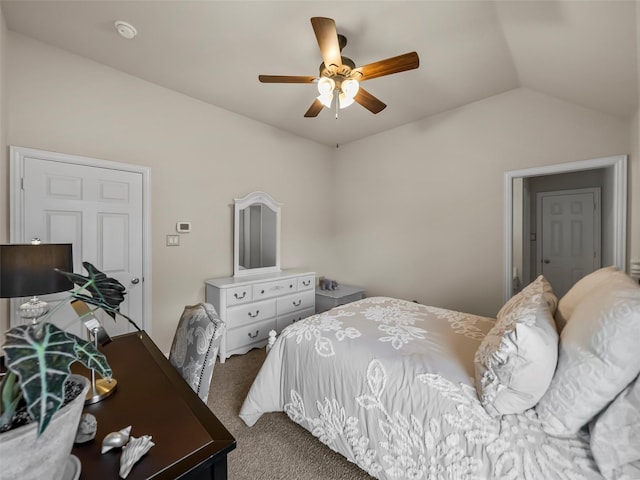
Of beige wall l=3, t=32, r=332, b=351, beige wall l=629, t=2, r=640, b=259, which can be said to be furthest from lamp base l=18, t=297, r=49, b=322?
beige wall l=629, t=2, r=640, b=259

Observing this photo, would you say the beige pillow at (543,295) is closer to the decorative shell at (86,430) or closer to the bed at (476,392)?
the bed at (476,392)

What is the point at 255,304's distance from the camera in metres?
2.98

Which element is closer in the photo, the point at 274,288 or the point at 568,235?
the point at 274,288

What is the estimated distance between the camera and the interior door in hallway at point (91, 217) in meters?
2.06

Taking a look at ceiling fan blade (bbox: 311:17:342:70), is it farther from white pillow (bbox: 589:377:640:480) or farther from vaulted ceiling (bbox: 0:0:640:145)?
white pillow (bbox: 589:377:640:480)

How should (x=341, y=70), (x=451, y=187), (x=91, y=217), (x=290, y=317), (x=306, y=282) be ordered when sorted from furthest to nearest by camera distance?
(x=306, y=282), (x=290, y=317), (x=451, y=187), (x=91, y=217), (x=341, y=70)

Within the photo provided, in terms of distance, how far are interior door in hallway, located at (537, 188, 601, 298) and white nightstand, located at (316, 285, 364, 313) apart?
286 cm

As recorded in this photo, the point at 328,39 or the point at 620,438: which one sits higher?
the point at 328,39

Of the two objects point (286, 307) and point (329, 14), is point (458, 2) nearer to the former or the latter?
point (329, 14)

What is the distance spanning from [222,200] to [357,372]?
7.95 ft

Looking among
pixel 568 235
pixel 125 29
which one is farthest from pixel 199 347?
pixel 568 235

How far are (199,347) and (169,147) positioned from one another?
2286 millimetres

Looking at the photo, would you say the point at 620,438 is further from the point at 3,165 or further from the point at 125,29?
the point at 3,165

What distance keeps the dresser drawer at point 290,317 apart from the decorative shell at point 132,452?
251cm
